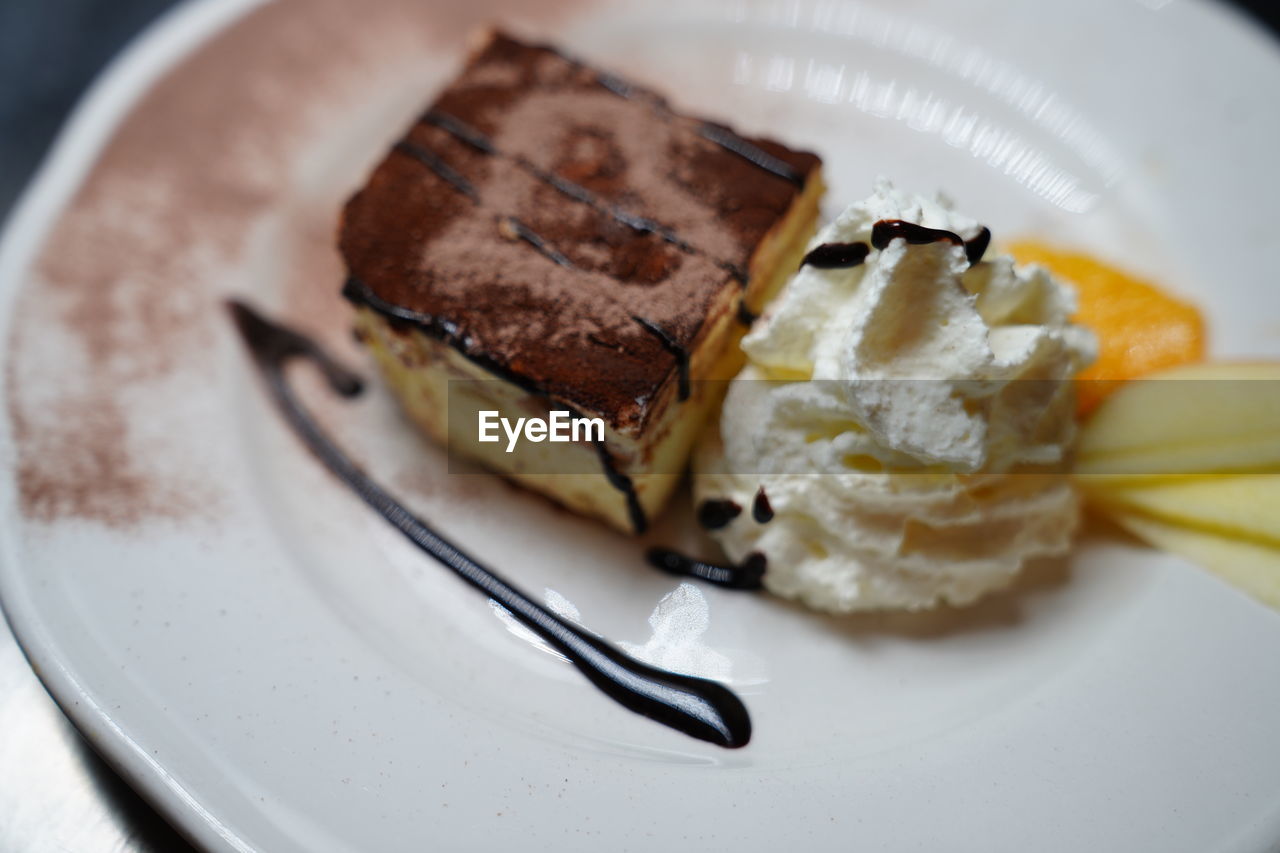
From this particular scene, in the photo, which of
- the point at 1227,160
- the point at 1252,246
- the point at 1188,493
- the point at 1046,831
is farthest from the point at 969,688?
the point at 1227,160

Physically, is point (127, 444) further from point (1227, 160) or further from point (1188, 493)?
point (1227, 160)

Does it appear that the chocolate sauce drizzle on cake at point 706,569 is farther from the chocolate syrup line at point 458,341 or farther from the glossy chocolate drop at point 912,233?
the glossy chocolate drop at point 912,233

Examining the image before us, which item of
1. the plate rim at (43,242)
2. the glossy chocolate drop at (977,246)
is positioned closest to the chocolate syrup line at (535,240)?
the glossy chocolate drop at (977,246)

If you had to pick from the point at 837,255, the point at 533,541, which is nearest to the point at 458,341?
the point at 533,541

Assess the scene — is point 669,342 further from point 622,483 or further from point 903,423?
point 903,423

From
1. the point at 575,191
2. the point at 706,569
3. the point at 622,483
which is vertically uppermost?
the point at 575,191
